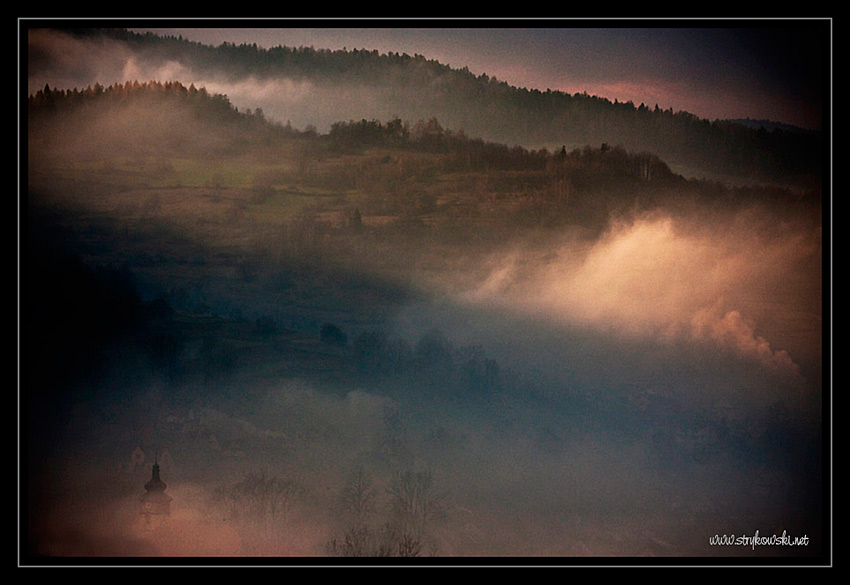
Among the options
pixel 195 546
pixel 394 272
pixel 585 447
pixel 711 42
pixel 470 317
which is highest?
pixel 711 42

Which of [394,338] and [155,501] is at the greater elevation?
[394,338]

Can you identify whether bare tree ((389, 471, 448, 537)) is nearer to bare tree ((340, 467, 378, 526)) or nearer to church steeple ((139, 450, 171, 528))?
bare tree ((340, 467, 378, 526))

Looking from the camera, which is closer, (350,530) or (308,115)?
(350,530)

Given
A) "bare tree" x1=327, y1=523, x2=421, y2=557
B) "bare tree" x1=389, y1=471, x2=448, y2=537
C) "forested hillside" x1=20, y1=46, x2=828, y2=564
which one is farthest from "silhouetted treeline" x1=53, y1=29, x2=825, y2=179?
"bare tree" x1=327, y1=523, x2=421, y2=557

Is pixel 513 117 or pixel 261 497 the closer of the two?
pixel 261 497

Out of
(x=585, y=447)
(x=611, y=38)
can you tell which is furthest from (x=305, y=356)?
(x=611, y=38)

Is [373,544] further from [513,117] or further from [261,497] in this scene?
[513,117]

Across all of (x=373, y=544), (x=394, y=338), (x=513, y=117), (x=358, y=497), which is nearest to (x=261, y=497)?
(x=358, y=497)

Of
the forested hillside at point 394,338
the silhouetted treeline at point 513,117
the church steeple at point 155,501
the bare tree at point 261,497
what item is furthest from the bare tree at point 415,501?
the silhouetted treeline at point 513,117

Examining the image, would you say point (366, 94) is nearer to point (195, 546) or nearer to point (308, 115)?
point (308, 115)
